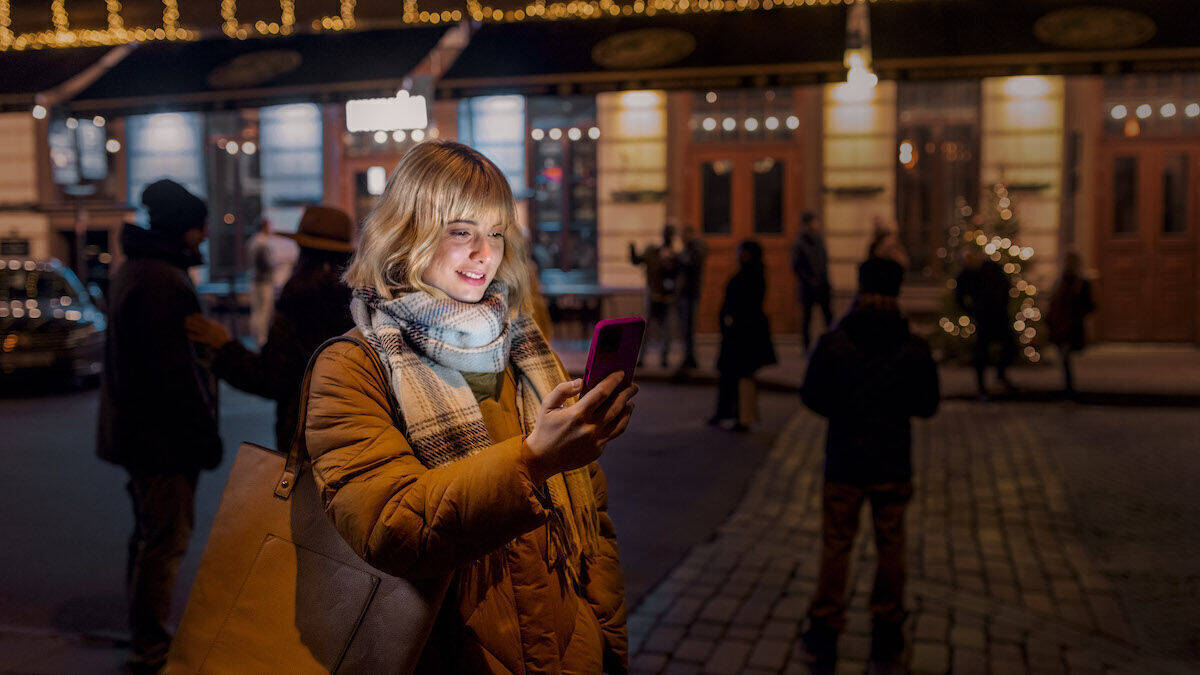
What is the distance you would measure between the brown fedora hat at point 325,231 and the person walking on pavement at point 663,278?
10.1m

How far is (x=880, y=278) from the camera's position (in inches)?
186

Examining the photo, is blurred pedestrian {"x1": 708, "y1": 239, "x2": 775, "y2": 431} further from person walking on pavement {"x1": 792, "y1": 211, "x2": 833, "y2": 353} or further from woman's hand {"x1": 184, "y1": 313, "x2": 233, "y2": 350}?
woman's hand {"x1": 184, "y1": 313, "x2": 233, "y2": 350}

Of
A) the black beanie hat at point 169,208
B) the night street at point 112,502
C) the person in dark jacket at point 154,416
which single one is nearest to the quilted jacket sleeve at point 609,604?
the person in dark jacket at point 154,416

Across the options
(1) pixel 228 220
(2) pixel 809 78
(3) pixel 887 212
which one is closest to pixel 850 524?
(2) pixel 809 78

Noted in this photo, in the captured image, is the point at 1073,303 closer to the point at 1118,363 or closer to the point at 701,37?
the point at 1118,363

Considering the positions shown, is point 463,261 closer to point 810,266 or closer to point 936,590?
point 936,590

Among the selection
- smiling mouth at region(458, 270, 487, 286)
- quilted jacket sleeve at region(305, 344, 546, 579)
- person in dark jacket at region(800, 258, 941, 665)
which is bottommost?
person in dark jacket at region(800, 258, 941, 665)

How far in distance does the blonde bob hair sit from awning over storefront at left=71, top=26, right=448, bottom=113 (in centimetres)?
908

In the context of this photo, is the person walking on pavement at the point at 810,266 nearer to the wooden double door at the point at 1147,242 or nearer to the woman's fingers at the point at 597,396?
the wooden double door at the point at 1147,242

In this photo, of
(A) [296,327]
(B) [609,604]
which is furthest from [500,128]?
(B) [609,604]

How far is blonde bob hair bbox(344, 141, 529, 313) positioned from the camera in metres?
2.08

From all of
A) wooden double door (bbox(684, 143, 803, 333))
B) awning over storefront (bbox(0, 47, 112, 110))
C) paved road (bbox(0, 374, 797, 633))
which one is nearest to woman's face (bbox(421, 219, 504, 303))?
paved road (bbox(0, 374, 797, 633))

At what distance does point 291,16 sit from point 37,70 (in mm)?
2829

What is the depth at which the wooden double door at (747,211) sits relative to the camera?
17.1 m
